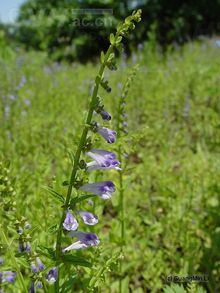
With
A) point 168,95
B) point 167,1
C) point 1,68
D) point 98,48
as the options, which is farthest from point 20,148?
point 167,1

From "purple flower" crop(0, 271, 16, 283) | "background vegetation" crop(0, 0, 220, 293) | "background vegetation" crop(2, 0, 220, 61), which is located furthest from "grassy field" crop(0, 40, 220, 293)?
"background vegetation" crop(2, 0, 220, 61)

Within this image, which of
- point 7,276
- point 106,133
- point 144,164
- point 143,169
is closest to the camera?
point 106,133

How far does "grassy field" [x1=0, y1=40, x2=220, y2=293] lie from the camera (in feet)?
7.50

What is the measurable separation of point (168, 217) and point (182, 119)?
8.60ft

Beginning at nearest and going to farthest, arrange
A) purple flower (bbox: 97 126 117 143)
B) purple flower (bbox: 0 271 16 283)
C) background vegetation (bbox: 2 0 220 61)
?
purple flower (bbox: 97 126 117 143)
purple flower (bbox: 0 271 16 283)
background vegetation (bbox: 2 0 220 61)

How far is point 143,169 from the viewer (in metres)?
3.56

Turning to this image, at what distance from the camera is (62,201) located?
4.57ft

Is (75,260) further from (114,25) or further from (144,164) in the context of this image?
(114,25)

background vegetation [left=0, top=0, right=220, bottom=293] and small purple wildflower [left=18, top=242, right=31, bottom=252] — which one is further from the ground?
background vegetation [left=0, top=0, right=220, bottom=293]

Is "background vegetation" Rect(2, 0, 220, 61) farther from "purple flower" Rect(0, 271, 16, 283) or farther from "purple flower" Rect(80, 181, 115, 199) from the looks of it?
"purple flower" Rect(80, 181, 115, 199)

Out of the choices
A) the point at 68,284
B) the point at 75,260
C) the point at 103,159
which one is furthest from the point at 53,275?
the point at 103,159

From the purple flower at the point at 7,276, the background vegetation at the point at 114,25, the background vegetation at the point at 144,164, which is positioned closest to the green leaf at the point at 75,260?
the background vegetation at the point at 144,164

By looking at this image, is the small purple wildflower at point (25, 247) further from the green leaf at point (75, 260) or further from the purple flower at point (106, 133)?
the purple flower at point (106, 133)

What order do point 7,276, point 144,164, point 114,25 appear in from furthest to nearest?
point 114,25 < point 144,164 < point 7,276
